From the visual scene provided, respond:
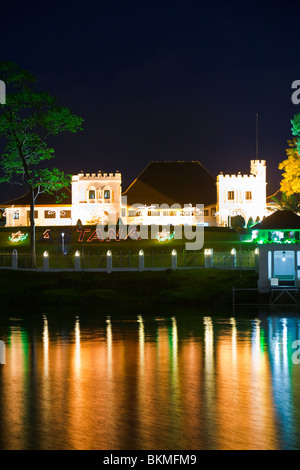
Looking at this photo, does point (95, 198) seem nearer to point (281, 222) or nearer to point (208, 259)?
point (281, 222)

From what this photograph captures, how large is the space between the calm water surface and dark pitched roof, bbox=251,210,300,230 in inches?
1011

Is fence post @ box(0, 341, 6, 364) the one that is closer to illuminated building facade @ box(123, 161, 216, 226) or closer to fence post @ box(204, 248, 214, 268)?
fence post @ box(204, 248, 214, 268)

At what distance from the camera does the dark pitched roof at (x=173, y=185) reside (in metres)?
81.1

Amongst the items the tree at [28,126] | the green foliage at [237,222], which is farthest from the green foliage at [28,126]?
the green foliage at [237,222]

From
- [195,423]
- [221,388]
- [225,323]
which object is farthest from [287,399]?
[225,323]

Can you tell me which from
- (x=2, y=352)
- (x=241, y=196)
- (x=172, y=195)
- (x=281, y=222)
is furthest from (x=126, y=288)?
(x=172, y=195)

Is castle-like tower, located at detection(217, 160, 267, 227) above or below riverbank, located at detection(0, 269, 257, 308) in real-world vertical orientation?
above

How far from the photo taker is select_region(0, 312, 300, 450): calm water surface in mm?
13680

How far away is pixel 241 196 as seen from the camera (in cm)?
7750

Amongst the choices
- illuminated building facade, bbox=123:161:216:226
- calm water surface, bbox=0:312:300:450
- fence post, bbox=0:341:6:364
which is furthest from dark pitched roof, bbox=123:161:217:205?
fence post, bbox=0:341:6:364

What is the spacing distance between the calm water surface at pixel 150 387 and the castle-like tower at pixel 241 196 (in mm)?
47492

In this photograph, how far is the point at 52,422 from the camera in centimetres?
1462

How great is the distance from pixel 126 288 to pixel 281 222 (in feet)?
63.1
